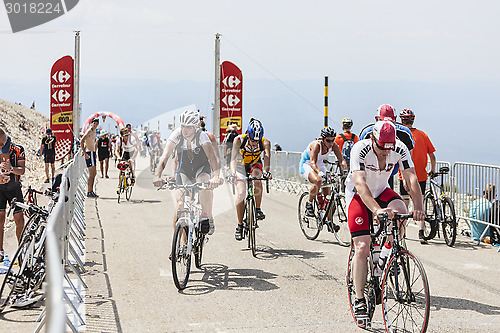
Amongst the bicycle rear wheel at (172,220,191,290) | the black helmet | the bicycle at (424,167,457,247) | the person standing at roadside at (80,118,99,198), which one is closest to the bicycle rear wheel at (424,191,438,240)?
the bicycle at (424,167,457,247)

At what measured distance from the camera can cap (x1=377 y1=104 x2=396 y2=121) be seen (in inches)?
309

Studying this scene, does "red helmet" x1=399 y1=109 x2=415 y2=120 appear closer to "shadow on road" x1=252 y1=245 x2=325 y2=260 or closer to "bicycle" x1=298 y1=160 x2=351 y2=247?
"bicycle" x1=298 y1=160 x2=351 y2=247

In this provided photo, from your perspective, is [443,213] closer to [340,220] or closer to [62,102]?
[340,220]

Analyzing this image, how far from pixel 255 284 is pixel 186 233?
1073 millimetres

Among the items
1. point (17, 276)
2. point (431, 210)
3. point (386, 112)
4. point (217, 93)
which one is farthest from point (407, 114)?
point (217, 93)

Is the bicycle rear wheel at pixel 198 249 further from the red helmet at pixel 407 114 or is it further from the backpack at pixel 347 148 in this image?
the backpack at pixel 347 148

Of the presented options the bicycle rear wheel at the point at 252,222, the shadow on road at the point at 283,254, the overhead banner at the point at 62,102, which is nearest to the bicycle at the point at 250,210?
the bicycle rear wheel at the point at 252,222

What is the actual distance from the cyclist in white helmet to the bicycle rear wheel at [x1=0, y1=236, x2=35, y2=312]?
6.27 ft

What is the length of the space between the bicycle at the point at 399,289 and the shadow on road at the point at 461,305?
1.27m

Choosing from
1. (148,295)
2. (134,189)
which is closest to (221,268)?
(148,295)

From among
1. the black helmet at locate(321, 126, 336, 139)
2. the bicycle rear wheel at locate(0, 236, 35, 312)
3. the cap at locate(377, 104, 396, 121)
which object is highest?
the cap at locate(377, 104, 396, 121)

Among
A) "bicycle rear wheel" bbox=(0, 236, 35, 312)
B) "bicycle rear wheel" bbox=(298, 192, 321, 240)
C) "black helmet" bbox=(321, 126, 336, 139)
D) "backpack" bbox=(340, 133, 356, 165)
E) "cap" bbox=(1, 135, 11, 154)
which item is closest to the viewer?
"bicycle rear wheel" bbox=(0, 236, 35, 312)

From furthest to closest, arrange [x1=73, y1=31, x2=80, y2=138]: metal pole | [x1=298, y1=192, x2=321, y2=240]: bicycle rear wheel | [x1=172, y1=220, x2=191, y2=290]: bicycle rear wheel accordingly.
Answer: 1. [x1=73, y1=31, x2=80, y2=138]: metal pole
2. [x1=298, y1=192, x2=321, y2=240]: bicycle rear wheel
3. [x1=172, y1=220, x2=191, y2=290]: bicycle rear wheel

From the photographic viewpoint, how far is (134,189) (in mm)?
20156
